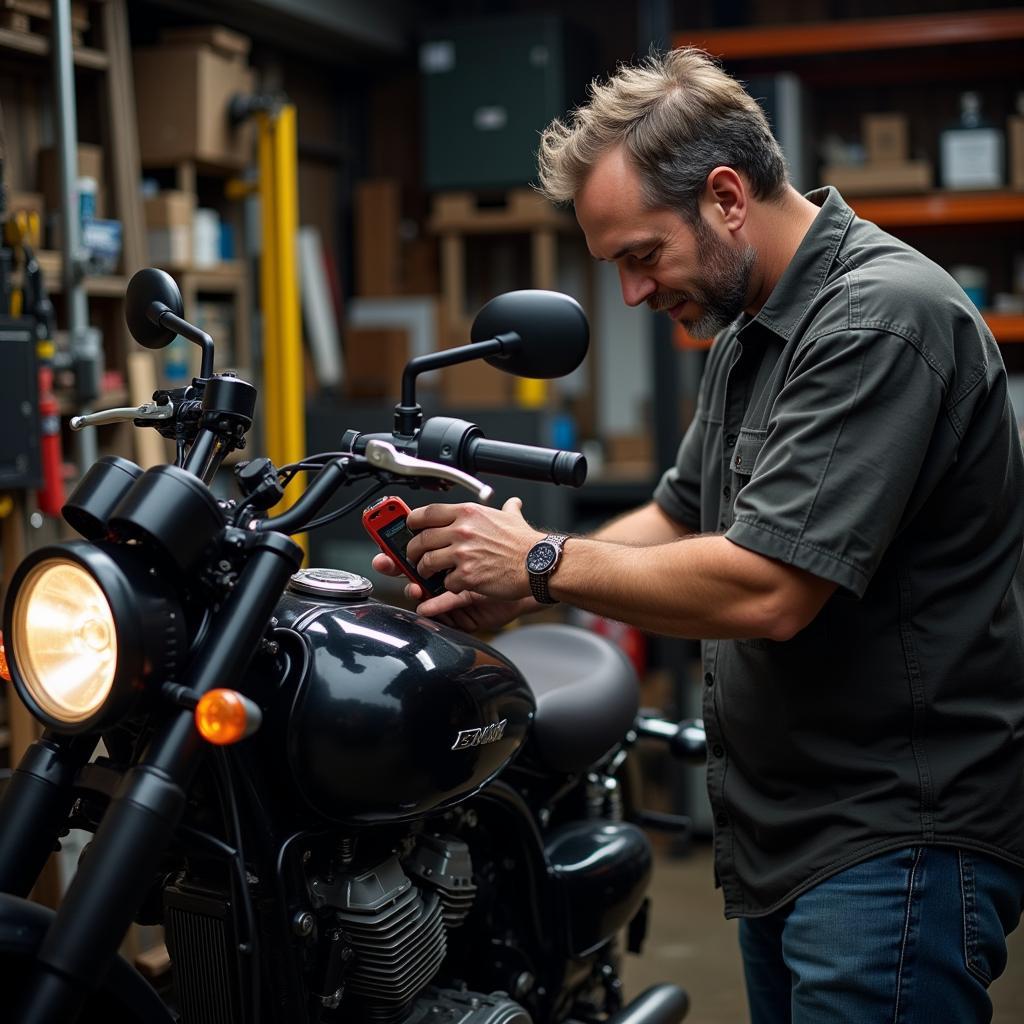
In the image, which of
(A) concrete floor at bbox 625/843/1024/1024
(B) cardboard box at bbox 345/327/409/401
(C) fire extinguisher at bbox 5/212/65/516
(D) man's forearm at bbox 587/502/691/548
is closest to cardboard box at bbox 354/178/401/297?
(B) cardboard box at bbox 345/327/409/401

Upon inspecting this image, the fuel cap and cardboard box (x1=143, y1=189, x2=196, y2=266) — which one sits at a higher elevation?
A: cardboard box (x1=143, y1=189, x2=196, y2=266)

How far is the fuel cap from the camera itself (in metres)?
1.49

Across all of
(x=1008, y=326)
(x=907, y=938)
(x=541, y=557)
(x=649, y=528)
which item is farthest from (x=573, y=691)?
(x=1008, y=326)

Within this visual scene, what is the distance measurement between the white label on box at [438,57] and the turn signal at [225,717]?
12.7 ft

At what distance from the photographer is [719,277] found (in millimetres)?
1531

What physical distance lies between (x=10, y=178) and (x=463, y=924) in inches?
98.3

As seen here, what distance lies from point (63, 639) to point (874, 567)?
30.3 inches

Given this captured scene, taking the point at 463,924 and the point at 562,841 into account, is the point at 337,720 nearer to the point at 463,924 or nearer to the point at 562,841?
the point at 463,924

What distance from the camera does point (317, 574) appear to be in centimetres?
152

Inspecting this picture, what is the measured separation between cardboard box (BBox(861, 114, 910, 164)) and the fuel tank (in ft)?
10.0

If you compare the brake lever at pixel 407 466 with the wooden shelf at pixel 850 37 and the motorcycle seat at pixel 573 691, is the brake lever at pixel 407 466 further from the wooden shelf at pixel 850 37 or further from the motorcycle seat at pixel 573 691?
the wooden shelf at pixel 850 37

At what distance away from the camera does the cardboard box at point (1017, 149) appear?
12.8ft

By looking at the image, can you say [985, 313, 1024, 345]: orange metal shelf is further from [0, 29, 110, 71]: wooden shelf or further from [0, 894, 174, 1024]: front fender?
[0, 894, 174, 1024]: front fender

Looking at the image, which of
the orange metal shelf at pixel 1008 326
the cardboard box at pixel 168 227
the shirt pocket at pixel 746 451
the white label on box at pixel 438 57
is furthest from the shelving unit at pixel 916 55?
the shirt pocket at pixel 746 451
